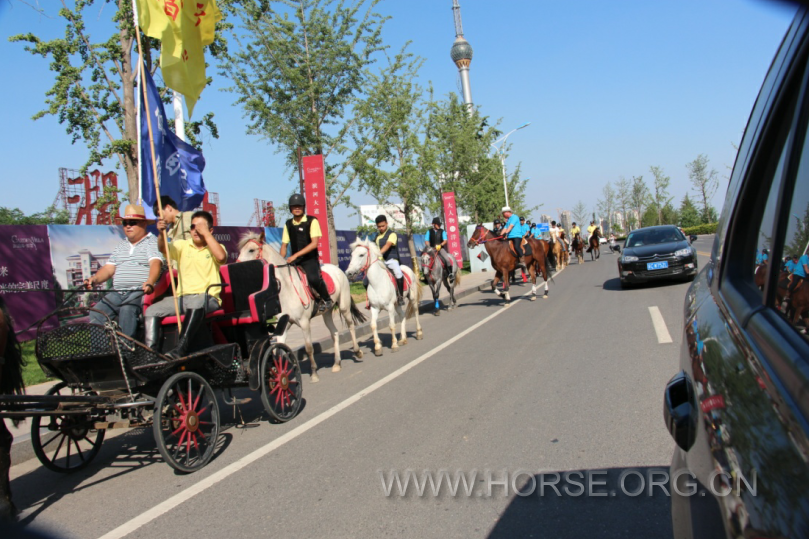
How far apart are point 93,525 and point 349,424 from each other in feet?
8.37

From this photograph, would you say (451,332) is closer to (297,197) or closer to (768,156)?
(297,197)

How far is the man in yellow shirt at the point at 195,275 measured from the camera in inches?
236

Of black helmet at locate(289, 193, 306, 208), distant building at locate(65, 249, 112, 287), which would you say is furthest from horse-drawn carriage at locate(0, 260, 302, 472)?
distant building at locate(65, 249, 112, 287)

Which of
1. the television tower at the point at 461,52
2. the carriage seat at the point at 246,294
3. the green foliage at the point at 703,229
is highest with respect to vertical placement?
the television tower at the point at 461,52

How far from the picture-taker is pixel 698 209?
80.6 metres

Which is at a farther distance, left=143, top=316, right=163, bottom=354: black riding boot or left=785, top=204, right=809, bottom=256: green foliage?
left=143, top=316, right=163, bottom=354: black riding boot

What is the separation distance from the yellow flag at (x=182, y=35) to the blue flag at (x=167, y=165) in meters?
0.39

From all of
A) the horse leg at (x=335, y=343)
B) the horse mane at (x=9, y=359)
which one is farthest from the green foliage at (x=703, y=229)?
the horse mane at (x=9, y=359)

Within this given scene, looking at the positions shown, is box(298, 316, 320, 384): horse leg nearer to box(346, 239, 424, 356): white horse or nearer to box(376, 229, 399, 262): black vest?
box(346, 239, 424, 356): white horse

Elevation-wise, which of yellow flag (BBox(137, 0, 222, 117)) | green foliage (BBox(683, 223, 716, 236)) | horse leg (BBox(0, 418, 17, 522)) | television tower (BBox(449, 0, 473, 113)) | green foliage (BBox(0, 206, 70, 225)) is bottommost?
horse leg (BBox(0, 418, 17, 522))

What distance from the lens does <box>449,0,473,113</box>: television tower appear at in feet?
290

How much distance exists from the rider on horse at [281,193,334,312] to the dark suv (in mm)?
7639

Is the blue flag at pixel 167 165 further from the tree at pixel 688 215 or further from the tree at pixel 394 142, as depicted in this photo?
the tree at pixel 688 215

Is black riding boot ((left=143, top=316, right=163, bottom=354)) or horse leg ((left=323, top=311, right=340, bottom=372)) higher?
black riding boot ((left=143, top=316, right=163, bottom=354))
